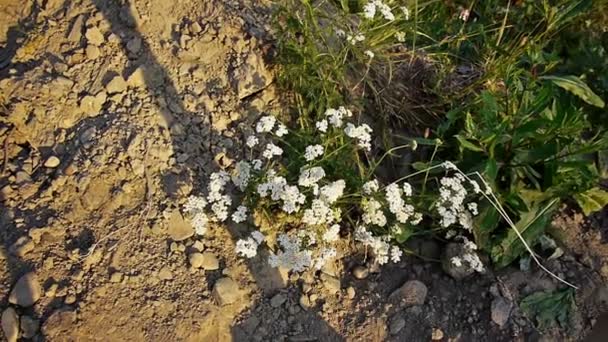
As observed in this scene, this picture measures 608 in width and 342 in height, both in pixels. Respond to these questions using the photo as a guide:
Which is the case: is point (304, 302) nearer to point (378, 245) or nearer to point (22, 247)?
point (378, 245)

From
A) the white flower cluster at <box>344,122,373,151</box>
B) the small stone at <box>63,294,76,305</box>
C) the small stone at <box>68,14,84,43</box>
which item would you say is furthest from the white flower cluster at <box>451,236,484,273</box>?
the small stone at <box>68,14,84,43</box>

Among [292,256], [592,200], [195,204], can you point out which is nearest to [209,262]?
[195,204]

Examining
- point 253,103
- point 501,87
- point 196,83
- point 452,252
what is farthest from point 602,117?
point 196,83

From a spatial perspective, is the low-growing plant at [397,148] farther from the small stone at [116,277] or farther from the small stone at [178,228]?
the small stone at [116,277]

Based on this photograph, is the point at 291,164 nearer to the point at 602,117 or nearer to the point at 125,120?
the point at 125,120

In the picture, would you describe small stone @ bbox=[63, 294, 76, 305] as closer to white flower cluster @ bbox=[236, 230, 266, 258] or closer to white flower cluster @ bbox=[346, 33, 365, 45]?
white flower cluster @ bbox=[236, 230, 266, 258]
